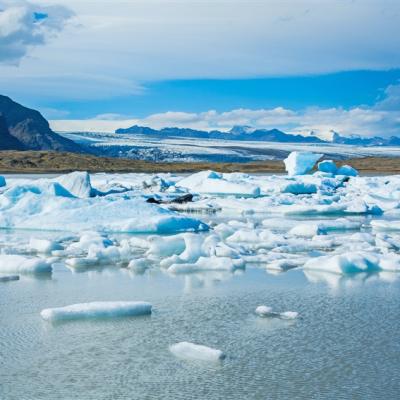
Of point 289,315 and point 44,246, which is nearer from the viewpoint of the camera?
point 289,315

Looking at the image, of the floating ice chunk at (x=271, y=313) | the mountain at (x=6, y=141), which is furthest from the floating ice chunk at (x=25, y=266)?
the mountain at (x=6, y=141)

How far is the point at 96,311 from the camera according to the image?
20.5 ft

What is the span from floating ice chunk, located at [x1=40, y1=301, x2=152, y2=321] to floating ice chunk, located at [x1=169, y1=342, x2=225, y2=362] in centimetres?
118

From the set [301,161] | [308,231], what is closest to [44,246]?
[308,231]

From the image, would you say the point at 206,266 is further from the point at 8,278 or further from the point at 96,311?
the point at 96,311

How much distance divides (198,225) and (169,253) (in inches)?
126

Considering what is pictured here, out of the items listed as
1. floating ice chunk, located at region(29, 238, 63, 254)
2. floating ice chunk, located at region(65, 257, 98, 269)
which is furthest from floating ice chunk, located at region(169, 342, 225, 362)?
floating ice chunk, located at region(29, 238, 63, 254)

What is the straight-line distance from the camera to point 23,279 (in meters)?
8.25

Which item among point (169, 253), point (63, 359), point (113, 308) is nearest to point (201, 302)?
point (113, 308)

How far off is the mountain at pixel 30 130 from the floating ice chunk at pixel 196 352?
382ft

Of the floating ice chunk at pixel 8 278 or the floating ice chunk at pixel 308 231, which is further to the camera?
the floating ice chunk at pixel 308 231

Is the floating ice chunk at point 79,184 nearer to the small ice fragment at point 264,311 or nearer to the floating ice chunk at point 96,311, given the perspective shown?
the floating ice chunk at point 96,311

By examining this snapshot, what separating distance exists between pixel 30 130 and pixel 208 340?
429ft

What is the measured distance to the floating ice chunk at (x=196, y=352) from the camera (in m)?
5.01
